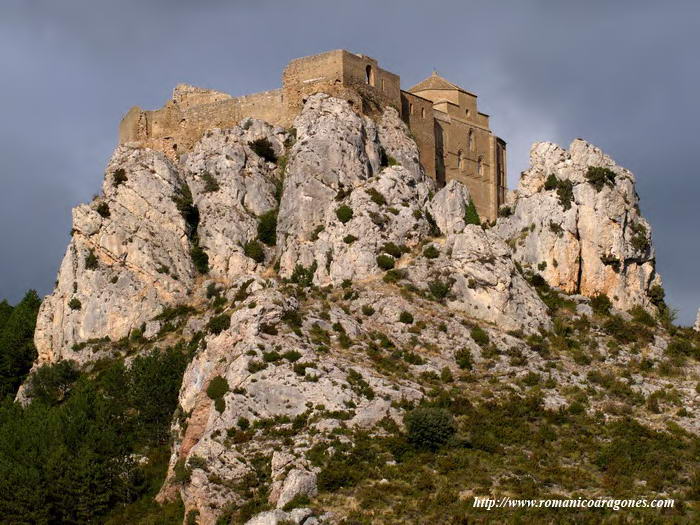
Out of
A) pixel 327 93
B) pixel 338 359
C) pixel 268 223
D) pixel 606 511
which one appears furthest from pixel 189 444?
pixel 327 93

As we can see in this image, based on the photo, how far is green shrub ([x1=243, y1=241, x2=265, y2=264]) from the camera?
267 ft

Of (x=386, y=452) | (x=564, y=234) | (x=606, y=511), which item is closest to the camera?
(x=606, y=511)

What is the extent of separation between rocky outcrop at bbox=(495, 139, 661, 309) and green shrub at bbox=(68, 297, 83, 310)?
2586 centimetres

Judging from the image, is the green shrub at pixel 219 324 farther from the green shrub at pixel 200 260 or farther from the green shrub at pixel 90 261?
the green shrub at pixel 90 261

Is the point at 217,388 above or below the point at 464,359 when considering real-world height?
below

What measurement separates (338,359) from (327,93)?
26.6 meters

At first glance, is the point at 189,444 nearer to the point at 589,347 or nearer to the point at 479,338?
the point at 479,338

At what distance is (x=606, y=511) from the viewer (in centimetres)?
5162

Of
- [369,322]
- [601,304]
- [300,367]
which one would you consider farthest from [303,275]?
[601,304]

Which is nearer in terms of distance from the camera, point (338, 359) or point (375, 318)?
point (338, 359)

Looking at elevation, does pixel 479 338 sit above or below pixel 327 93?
below

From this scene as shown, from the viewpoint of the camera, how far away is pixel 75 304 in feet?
270

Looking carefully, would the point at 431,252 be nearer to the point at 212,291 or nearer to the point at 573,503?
the point at 212,291

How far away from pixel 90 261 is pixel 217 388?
26331 millimetres
